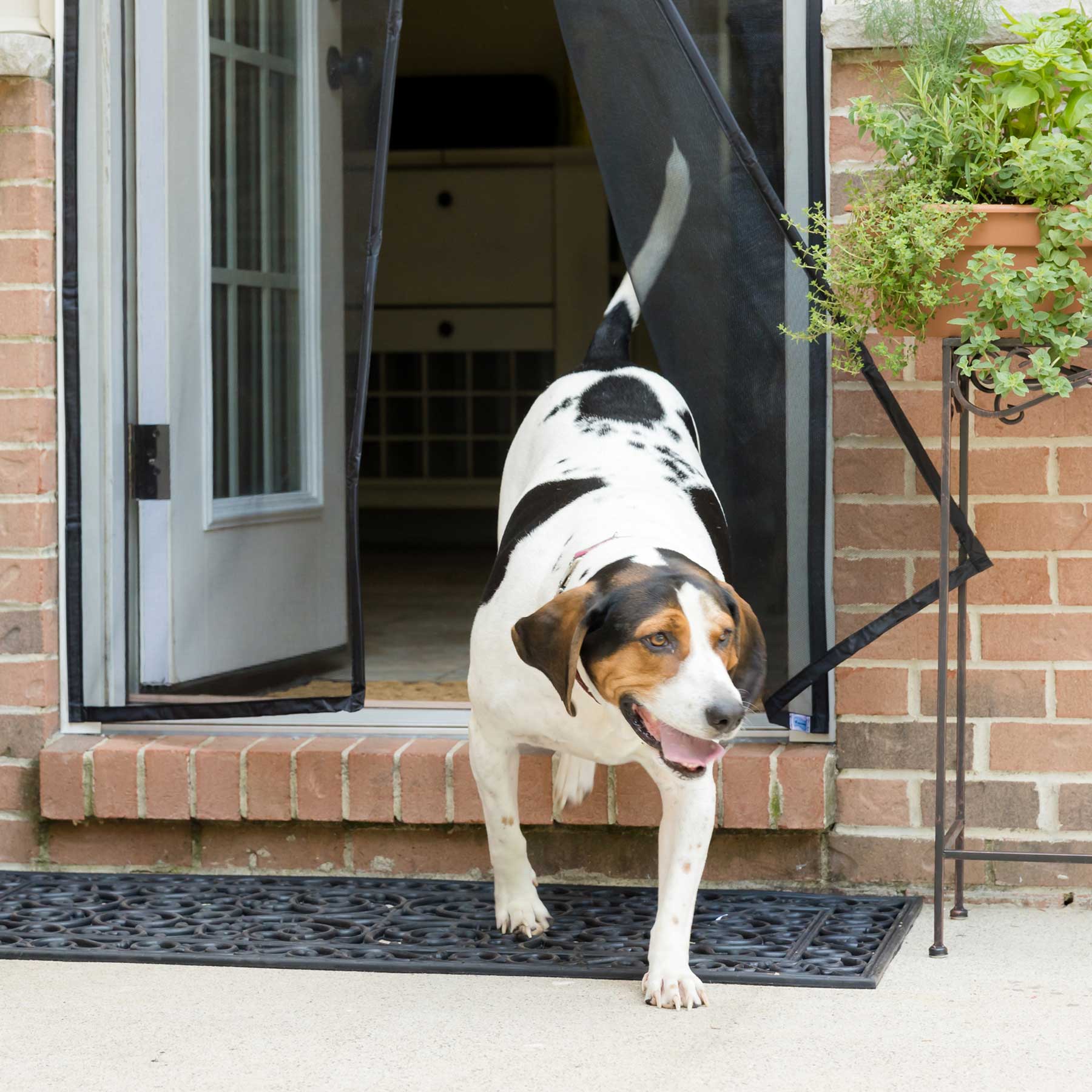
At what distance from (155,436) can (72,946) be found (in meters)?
1.21

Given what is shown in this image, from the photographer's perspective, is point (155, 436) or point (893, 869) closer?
point (893, 869)

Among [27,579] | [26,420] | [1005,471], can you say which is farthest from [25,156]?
[1005,471]

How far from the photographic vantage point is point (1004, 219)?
2.71 metres

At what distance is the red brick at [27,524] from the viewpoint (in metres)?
→ 3.51

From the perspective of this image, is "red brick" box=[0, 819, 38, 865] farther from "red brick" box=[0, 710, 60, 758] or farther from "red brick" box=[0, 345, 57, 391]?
"red brick" box=[0, 345, 57, 391]

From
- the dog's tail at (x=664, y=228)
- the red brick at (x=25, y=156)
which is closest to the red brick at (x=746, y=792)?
the dog's tail at (x=664, y=228)

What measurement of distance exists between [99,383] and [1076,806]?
2.40 metres

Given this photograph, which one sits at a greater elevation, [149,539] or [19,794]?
[149,539]

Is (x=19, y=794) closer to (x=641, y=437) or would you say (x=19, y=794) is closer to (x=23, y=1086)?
(x=23, y=1086)

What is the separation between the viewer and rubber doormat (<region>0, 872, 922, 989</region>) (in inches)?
112

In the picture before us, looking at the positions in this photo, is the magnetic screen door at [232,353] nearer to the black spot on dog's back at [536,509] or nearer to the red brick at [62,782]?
the red brick at [62,782]

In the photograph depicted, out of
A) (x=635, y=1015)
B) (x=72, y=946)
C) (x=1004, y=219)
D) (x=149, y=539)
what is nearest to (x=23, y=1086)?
(x=72, y=946)

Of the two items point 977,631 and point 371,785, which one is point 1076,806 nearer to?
point 977,631

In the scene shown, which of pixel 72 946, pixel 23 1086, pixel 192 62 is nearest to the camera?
pixel 23 1086
